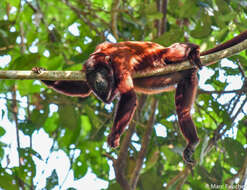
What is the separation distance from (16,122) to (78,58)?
4.32 ft

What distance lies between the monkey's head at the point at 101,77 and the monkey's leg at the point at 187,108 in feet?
2.85

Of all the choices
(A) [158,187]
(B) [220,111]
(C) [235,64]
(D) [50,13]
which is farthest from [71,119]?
(D) [50,13]

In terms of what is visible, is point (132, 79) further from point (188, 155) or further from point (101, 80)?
point (188, 155)

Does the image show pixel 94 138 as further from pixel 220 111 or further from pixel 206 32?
pixel 206 32

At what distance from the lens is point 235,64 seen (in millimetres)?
4527

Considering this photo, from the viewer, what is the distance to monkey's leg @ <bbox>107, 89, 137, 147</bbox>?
11.9ft

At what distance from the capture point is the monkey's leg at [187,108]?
13.2ft

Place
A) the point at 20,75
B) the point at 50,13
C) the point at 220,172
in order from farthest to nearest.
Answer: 1. the point at 50,13
2. the point at 220,172
3. the point at 20,75

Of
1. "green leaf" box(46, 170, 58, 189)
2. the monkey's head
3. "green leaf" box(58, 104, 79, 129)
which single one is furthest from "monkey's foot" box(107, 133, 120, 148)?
"green leaf" box(58, 104, 79, 129)

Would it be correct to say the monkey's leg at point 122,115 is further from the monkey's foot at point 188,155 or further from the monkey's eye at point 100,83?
the monkey's foot at point 188,155

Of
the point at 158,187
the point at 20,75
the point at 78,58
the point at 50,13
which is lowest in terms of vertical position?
the point at 158,187

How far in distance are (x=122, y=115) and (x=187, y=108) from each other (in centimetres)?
90

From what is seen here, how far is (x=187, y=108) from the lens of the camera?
415cm

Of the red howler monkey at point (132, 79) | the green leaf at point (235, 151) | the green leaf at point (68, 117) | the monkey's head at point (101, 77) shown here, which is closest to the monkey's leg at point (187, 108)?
the red howler monkey at point (132, 79)
